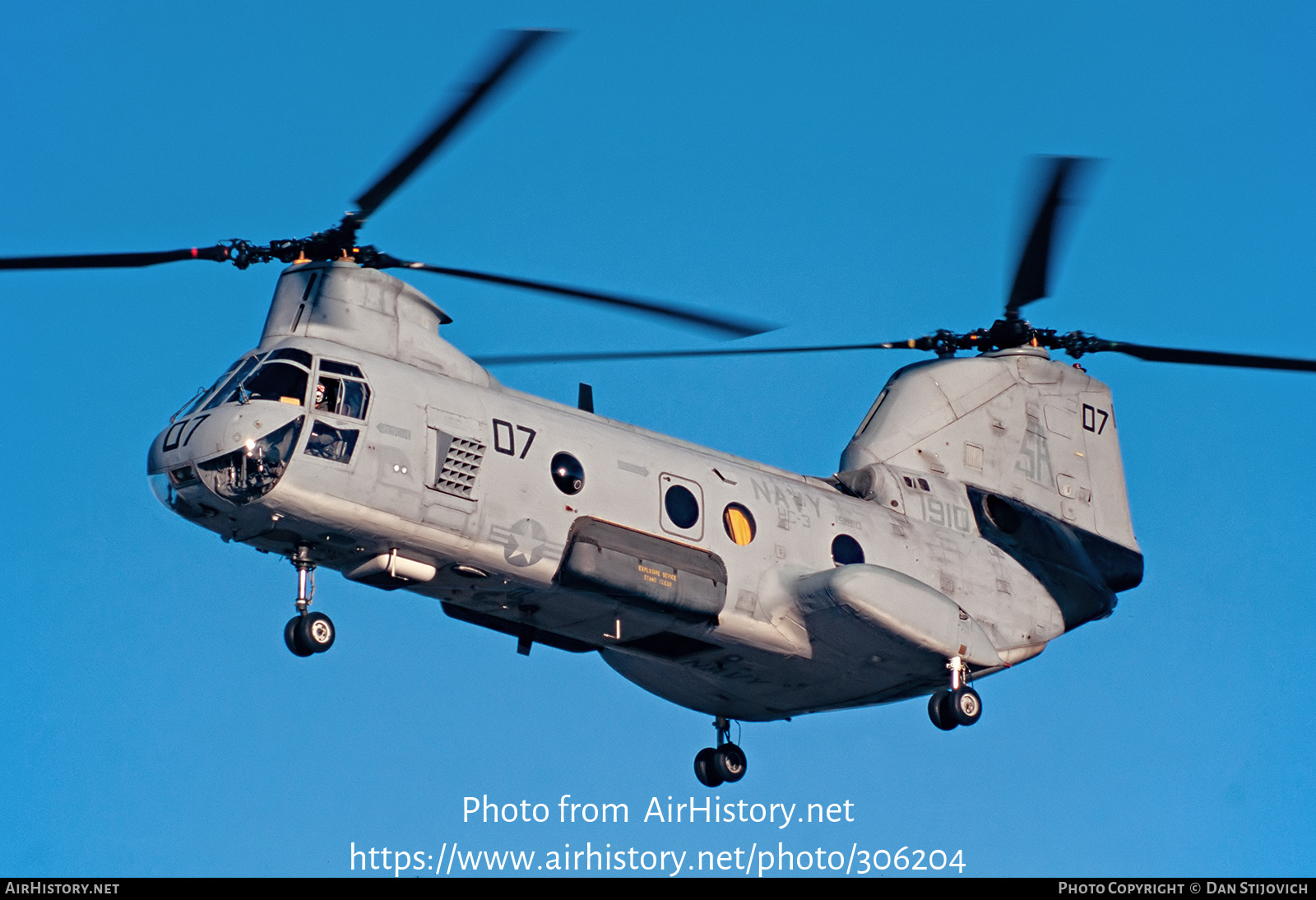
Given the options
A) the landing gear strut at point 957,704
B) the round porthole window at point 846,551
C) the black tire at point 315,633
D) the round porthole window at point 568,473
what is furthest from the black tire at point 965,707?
the black tire at point 315,633

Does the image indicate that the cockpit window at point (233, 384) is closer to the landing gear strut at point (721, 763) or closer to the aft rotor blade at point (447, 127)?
the aft rotor blade at point (447, 127)

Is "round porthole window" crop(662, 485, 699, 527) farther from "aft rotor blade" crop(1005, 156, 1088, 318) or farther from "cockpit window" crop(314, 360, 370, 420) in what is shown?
"aft rotor blade" crop(1005, 156, 1088, 318)

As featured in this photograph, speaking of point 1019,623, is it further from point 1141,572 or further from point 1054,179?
point 1054,179

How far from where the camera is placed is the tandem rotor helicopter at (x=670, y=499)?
2538cm

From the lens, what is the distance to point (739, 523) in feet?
94.6

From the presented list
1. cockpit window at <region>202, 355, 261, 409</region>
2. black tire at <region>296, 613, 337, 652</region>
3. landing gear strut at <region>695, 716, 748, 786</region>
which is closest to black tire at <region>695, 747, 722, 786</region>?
landing gear strut at <region>695, 716, 748, 786</region>

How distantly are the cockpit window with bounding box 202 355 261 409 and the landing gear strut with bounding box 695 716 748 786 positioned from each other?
10503 mm

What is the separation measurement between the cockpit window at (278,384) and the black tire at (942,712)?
10.7 m

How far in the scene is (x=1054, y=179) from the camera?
30.9 meters

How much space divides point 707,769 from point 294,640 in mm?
9232

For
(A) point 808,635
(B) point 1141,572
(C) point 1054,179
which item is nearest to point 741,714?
(A) point 808,635

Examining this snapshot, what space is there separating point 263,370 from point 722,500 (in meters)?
6.99

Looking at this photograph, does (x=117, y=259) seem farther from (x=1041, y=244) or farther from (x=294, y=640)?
(x=1041, y=244)

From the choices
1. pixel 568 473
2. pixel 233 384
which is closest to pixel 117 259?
pixel 233 384
